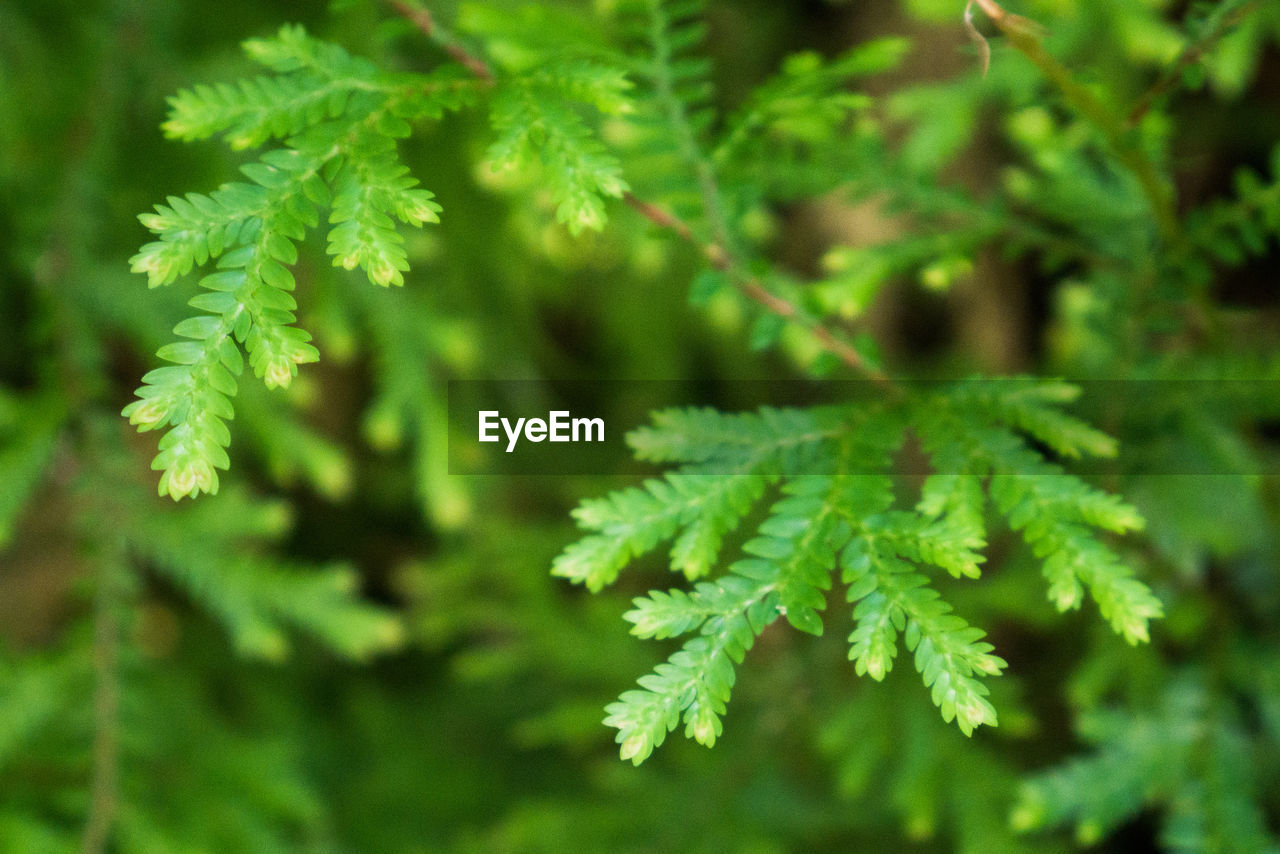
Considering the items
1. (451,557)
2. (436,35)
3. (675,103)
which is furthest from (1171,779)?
(451,557)

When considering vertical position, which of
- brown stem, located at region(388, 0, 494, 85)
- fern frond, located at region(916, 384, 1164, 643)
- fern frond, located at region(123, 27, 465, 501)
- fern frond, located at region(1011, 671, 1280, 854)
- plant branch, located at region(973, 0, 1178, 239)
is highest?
brown stem, located at region(388, 0, 494, 85)

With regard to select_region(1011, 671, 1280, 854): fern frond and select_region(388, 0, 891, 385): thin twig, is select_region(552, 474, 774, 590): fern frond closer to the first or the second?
select_region(388, 0, 891, 385): thin twig

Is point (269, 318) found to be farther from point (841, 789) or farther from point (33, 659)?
point (841, 789)

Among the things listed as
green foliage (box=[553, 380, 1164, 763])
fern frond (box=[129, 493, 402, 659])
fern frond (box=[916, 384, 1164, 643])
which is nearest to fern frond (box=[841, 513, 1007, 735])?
green foliage (box=[553, 380, 1164, 763])

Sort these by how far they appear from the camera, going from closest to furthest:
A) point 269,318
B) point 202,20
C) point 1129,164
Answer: point 269,318, point 1129,164, point 202,20

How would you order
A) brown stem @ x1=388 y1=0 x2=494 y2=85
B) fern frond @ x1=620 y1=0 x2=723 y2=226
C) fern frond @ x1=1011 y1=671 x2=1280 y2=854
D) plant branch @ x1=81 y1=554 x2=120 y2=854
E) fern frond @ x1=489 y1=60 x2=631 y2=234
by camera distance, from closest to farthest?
fern frond @ x1=489 y1=60 x2=631 y2=234, brown stem @ x1=388 y1=0 x2=494 y2=85, fern frond @ x1=620 y1=0 x2=723 y2=226, fern frond @ x1=1011 y1=671 x2=1280 y2=854, plant branch @ x1=81 y1=554 x2=120 y2=854

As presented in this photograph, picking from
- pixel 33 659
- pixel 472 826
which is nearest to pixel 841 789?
pixel 472 826
